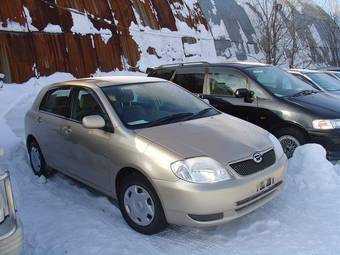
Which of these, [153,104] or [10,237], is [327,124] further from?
[10,237]

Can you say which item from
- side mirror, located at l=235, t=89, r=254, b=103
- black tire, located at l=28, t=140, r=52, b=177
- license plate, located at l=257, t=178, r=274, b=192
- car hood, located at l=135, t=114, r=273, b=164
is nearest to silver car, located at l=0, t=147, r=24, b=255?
car hood, located at l=135, t=114, r=273, b=164

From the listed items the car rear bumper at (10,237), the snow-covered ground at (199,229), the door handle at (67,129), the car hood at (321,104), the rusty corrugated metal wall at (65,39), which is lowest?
the snow-covered ground at (199,229)

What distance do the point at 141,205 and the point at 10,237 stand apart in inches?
51.1

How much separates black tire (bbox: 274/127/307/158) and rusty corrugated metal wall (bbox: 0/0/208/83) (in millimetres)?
7527

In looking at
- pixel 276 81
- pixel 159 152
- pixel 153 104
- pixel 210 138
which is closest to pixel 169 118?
pixel 153 104

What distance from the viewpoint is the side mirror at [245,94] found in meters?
5.55

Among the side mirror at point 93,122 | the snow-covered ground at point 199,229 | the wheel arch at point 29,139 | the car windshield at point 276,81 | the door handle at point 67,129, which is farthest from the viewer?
the car windshield at point 276,81

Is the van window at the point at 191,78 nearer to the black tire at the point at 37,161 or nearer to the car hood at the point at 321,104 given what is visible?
the car hood at the point at 321,104

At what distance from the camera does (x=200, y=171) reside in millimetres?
2969

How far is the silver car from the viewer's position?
7.52 feet

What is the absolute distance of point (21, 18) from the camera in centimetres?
957

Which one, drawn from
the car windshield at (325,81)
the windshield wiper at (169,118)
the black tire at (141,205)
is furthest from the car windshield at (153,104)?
the car windshield at (325,81)

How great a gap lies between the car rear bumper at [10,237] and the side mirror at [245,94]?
13.6 ft

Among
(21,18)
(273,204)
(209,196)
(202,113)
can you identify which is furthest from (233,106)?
(21,18)
